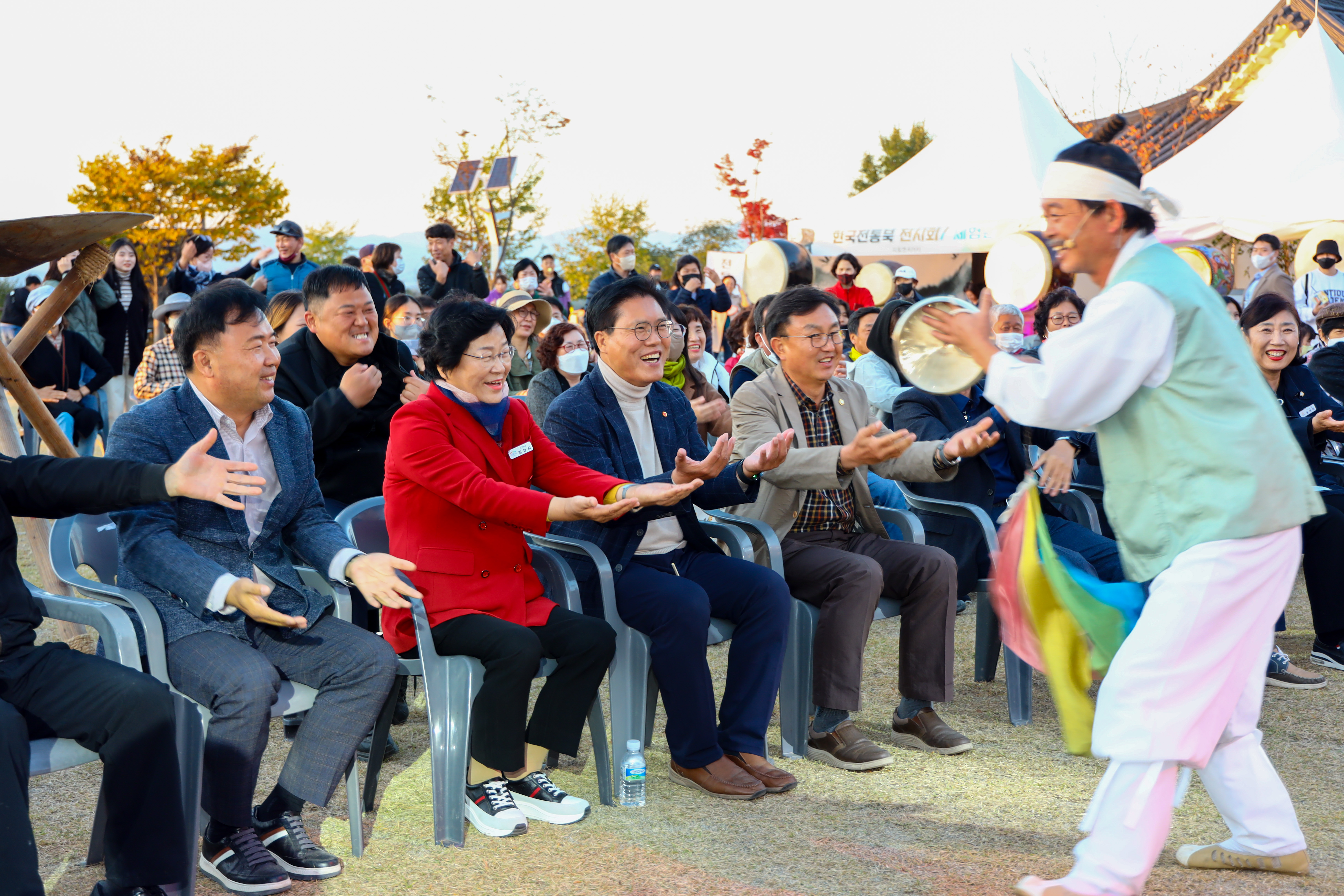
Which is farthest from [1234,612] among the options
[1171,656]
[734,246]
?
[734,246]

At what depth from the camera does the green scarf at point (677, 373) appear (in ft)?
20.1

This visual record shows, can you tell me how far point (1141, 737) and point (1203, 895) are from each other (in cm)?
66

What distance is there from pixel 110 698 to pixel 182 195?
96.8 ft

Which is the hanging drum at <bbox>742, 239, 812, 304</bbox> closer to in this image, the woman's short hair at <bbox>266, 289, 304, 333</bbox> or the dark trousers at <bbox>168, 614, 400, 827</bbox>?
the woman's short hair at <bbox>266, 289, 304, 333</bbox>

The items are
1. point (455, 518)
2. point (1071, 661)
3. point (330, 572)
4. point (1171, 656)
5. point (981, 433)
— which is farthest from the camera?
point (981, 433)

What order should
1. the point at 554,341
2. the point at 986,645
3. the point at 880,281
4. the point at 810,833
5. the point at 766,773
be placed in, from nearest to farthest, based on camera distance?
the point at 810,833 < the point at 766,773 < the point at 986,645 < the point at 554,341 < the point at 880,281

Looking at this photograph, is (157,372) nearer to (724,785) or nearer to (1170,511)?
(724,785)

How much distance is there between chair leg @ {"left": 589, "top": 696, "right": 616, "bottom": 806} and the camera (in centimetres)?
360

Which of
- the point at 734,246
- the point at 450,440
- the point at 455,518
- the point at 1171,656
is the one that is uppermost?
the point at 734,246

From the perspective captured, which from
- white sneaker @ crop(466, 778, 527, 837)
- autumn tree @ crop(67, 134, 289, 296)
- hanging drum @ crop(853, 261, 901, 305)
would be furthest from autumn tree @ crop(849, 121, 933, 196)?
white sneaker @ crop(466, 778, 527, 837)

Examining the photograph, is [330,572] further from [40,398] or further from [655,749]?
[40,398]

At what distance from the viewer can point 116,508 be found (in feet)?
8.93

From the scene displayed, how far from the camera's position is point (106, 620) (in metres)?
2.78

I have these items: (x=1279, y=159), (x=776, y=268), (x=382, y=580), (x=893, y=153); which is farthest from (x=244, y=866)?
(x=893, y=153)
